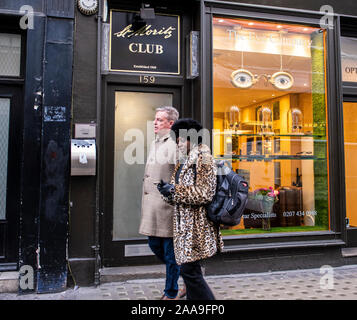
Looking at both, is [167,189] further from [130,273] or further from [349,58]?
[349,58]

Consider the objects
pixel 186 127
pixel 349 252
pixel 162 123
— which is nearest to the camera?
pixel 186 127

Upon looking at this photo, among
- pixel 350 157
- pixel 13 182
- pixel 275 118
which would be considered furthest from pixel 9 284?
pixel 350 157

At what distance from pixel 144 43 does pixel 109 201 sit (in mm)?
2347

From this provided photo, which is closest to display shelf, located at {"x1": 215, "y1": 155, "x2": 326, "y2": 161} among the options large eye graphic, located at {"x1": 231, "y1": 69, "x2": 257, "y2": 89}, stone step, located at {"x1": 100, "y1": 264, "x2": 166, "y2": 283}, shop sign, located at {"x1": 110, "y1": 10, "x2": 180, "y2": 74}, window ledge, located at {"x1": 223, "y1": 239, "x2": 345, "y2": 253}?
large eye graphic, located at {"x1": 231, "y1": 69, "x2": 257, "y2": 89}

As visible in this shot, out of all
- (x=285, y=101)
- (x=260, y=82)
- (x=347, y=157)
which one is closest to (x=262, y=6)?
(x=260, y=82)

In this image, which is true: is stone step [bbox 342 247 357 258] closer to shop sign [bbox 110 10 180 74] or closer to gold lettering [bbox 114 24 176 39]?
shop sign [bbox 110 10 180 74]

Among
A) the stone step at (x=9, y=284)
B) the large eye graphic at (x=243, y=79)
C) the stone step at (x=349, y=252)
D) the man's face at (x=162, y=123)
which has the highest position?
the large eye graphic at (x=243, y=79)

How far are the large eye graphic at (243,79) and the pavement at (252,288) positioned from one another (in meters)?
2.91

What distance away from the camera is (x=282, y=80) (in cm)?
563

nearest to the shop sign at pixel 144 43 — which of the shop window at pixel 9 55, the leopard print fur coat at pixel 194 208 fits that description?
the shop window at pixel 9 55

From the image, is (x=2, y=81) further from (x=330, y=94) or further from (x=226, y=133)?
(x=330, y=94)

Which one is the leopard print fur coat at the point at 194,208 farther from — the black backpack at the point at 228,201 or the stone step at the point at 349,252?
the stone step at the point at 349,252

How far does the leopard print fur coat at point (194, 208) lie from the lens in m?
2.84

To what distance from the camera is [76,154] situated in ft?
13.5
